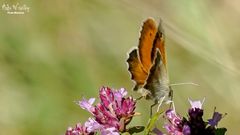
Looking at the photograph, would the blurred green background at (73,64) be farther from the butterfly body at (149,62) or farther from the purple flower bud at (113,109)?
the purple flower bud at (113,109)

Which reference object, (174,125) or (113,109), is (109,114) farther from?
(174,125)

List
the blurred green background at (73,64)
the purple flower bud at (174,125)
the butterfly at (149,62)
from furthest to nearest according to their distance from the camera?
the blurred green background at (73,64) → the butterfly at (149,62) → the purple flower bud at (174,125)

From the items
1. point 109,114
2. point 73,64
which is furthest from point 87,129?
point 73,64

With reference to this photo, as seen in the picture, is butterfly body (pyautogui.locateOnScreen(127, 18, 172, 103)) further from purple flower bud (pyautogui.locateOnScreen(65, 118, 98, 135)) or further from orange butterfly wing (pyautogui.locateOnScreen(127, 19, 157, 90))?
purple flower bud (pyautogui.locateOnScreen(65, 118, 98, 135))

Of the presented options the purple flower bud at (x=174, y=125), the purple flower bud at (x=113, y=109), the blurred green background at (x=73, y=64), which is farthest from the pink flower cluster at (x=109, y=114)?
the blurred green background at (x=73, y=64)

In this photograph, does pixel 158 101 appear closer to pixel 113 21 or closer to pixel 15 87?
pixel 15 87

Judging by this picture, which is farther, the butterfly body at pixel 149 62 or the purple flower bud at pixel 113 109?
the butterfly body at pixel 149 62

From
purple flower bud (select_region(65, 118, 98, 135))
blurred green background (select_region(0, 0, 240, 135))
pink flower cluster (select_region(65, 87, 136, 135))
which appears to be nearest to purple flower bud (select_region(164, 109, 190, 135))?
pink flower cluster (select_region(65, 87, 136, 135))

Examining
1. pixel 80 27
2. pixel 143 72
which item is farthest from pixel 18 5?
pixel 143 72
